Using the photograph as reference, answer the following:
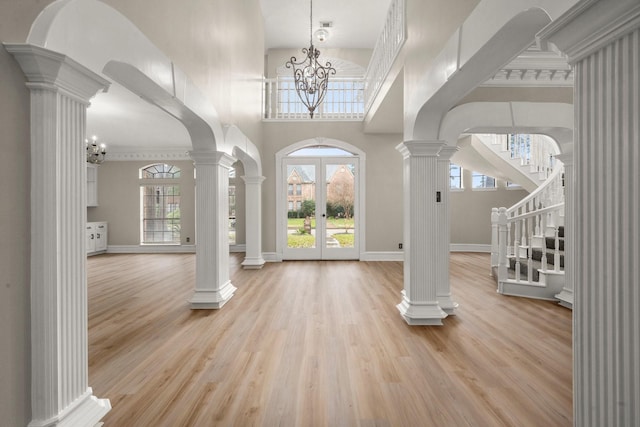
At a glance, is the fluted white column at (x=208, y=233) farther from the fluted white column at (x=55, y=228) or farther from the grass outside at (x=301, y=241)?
the grass outside at (x=301, y=241)

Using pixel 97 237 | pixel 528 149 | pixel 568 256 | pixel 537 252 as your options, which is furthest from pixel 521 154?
pixel 97 237

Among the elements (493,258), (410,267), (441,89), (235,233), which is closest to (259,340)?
(410,267)

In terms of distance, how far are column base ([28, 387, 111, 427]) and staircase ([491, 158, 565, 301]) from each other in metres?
4.63

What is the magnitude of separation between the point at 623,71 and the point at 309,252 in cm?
708

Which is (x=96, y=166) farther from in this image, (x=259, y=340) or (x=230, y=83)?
(x=259, y=340)

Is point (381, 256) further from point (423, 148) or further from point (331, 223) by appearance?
point (423, 148)

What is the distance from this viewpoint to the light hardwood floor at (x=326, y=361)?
6.53ft

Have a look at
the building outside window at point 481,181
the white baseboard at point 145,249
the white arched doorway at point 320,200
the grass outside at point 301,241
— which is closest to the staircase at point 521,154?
the building outside window at point 481,181

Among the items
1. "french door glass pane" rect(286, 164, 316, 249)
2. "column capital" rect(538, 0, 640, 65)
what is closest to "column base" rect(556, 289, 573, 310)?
"column capital" rect(538, 0, 640, 65)

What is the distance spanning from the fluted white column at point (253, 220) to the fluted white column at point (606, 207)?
6.07 m

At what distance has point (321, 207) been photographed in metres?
7.93

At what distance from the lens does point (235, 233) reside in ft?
32.6

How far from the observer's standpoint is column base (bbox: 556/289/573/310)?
4051 mm

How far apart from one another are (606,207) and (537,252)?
448cm
